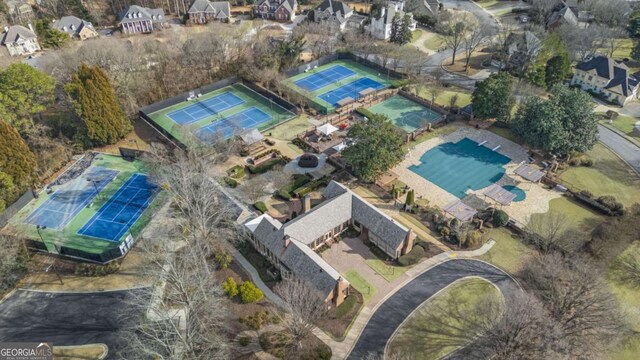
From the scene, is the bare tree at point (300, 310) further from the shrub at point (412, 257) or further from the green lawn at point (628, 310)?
the green lawn at point (628, 310)

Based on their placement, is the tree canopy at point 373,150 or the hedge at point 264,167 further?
the hedge at point 264,167

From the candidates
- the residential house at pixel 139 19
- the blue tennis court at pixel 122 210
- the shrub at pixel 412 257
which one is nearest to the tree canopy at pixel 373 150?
the shrub at pixel 412 257

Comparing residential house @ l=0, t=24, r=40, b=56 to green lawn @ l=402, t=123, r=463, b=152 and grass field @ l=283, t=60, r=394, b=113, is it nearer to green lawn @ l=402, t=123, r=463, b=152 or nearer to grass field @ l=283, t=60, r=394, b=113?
grass field @ l=283, t=60, r=394, b=113

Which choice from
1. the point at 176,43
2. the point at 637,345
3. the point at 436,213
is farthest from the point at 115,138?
the point at 637,345

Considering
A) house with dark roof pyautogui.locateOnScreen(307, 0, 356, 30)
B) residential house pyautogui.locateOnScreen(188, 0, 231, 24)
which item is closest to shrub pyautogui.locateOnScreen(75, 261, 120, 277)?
house with dark roof pyautogui.locateOnScreen(307, 0, 356, 30)

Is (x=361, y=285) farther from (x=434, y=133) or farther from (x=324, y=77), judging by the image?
(x=324, y=77)

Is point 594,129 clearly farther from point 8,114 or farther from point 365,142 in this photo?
point 8,114
